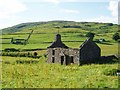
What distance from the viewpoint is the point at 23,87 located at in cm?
2320

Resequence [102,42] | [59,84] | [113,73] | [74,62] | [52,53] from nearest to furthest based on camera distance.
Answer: [59,84], [113,73], [74,62], [52,53], [102,42]

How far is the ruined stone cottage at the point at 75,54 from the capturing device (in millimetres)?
50562

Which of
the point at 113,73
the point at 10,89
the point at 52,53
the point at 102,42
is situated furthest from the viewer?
the point at 102,42

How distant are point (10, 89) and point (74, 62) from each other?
29052mm

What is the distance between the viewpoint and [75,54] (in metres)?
50.8

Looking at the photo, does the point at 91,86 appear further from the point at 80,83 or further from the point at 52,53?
the point at 52,53

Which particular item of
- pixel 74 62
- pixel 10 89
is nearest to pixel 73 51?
pixel 74 62

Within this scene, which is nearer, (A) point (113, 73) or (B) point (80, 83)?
(B) point (80, 83)

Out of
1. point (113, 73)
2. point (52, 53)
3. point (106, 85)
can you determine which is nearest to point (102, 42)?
point (52, 53)

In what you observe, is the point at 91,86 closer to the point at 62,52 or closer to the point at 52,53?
the point at 62,52

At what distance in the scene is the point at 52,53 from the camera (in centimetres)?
5603

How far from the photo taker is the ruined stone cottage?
50562 mm

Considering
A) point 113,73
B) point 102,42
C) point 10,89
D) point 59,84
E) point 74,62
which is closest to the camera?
point 10,89

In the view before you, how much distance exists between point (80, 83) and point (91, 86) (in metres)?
1.71
